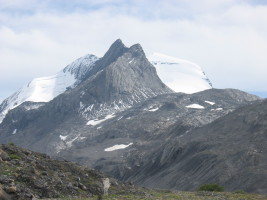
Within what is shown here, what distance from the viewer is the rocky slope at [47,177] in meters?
46.4

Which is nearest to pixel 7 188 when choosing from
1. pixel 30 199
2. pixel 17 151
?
pixel 30 199

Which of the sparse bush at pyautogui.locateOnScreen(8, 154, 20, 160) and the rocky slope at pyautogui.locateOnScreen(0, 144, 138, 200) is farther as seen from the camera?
the sparse bush at pyautogui.locateOnScreen(8, 154, 20, 160)

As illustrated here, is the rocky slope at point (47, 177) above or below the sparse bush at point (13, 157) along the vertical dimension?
below

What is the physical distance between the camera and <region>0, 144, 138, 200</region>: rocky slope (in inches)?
1827

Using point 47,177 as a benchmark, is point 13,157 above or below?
above

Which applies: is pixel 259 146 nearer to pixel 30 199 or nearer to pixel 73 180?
pixel 73 180

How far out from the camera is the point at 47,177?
51438mm

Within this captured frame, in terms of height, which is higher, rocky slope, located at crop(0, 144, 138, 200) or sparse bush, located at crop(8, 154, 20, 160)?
sparse bush, located at crop(8, 154, 20, 160)

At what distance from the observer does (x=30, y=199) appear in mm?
35188

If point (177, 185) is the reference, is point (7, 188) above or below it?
above

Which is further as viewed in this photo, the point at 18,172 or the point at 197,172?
the point at 197,172

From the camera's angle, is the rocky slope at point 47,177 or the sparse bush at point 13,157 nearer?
the rocky slope at point 47,177

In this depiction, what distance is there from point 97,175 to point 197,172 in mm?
136857

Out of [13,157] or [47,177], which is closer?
[47,177]
